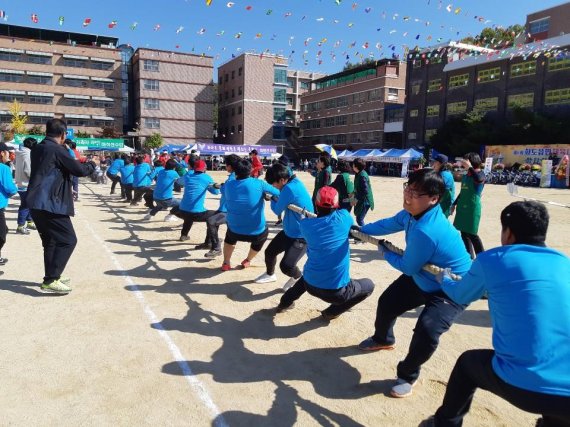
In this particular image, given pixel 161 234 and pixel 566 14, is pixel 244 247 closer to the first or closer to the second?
pixel 161 234

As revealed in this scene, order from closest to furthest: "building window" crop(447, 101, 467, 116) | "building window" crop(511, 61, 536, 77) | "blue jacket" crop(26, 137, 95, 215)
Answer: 1. "blue jacket" crop(26, 137, 95, 215)
2. "building window" crop(511, 61, 536, 77)
3. "building window" crop(447, 101, 467, 116)

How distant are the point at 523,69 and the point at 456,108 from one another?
863cm

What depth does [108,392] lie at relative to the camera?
10.2ft

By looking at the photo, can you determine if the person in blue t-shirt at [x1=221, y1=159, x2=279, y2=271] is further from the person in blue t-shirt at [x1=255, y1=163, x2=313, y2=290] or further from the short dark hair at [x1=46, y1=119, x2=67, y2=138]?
the short dark hair at [x1=46, y1=119, x2=67, y2=138]

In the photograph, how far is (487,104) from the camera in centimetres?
4531

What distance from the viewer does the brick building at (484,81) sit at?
38.1 metres

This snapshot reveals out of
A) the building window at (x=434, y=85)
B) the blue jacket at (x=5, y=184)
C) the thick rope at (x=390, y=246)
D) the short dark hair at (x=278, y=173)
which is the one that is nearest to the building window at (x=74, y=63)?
the building window at (x=434, y=85)

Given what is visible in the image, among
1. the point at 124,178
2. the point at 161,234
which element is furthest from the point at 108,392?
the point at 124,178

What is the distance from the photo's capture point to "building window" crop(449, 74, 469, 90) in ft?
156

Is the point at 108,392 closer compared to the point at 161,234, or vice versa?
the point at 108,392

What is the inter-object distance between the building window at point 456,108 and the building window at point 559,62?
10298 mm

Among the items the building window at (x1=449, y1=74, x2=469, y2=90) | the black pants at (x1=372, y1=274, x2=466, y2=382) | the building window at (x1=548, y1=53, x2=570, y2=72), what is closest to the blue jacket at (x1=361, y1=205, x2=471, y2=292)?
the black pants at (x1=372, y1=274, x2=466, y2=382)

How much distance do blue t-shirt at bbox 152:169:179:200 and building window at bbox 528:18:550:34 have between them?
6018 centimetres

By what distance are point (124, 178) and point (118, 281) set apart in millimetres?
9636
